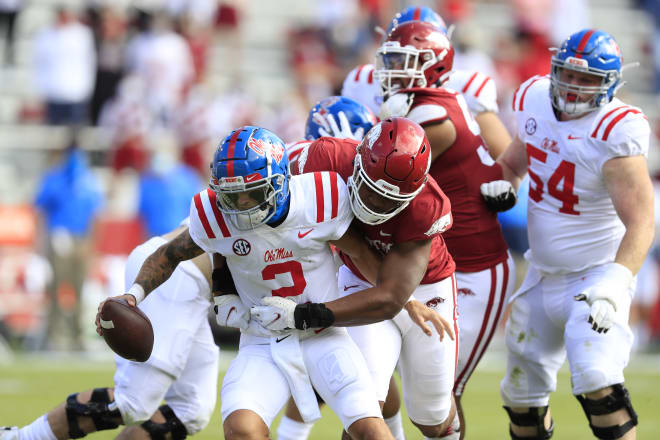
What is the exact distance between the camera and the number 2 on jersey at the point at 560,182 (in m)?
5.02

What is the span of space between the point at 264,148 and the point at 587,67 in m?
1.62

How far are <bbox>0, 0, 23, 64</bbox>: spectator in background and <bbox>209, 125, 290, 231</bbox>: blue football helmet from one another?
9601mm

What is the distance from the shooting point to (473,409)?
7898 mm

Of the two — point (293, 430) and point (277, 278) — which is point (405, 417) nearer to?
point (293, 430)

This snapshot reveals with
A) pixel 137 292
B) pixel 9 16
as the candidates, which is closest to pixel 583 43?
pixel 137 292

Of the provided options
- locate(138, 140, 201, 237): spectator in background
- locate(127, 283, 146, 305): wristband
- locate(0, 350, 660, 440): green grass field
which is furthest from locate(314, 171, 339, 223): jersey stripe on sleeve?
locate(138, 140, 201, 237): spectator in background

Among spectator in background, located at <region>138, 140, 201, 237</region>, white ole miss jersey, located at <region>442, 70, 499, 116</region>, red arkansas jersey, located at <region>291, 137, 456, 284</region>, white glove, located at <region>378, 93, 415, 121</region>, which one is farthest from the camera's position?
spectator in background, located at <region>138, 140, 201, 237</region>

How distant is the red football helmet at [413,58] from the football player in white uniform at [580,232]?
0.47 m

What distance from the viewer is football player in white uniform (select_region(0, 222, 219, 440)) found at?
15.9 feet

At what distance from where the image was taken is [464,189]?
5207 millimetres

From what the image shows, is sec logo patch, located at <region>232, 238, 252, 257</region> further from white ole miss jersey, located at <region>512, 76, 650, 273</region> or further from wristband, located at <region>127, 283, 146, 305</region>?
white ole miss jersey, located at <region>512, 76, 650, 273</region>

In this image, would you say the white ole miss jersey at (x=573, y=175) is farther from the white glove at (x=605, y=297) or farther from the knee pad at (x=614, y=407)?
the knee pad at (x=614, y=407)

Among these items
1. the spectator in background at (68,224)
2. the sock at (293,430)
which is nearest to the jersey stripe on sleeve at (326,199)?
the sock at (293,430)

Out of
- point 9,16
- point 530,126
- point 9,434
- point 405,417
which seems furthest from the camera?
point 9,16
